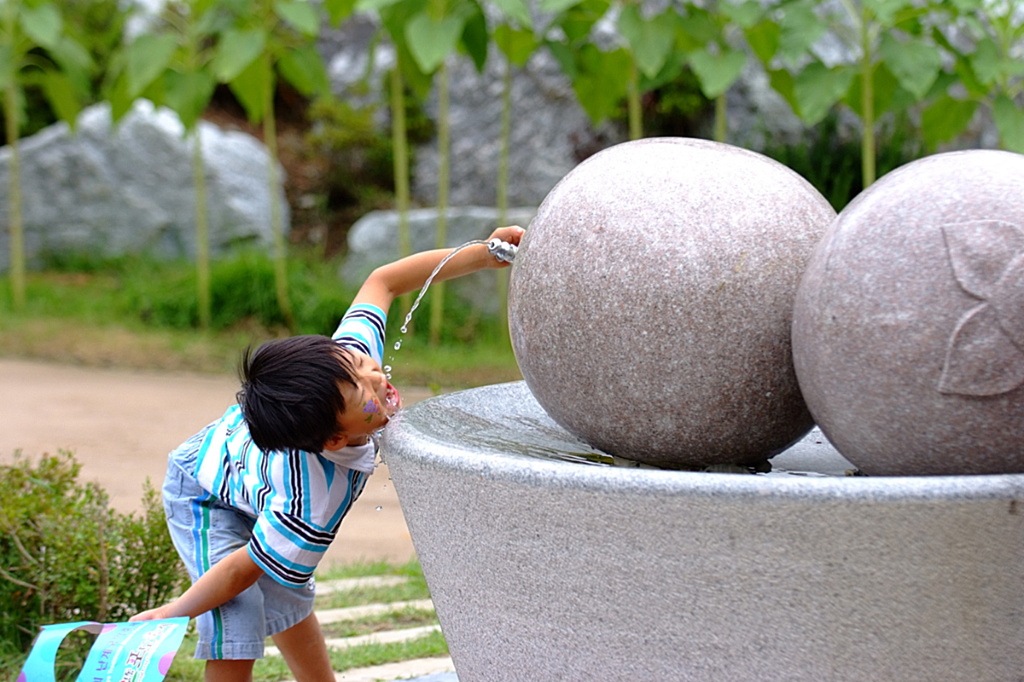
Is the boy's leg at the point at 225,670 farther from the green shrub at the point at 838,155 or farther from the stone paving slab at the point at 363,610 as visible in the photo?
the green shrub at the point at 838,155

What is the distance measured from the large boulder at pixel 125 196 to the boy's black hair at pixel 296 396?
9.43 meters

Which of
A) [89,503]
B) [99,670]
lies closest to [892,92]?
[89,503]

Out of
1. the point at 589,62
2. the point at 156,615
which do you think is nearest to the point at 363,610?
the point at 156,615

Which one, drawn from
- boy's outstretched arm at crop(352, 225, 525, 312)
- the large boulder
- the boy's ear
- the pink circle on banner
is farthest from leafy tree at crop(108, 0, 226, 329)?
the pink circle on banner

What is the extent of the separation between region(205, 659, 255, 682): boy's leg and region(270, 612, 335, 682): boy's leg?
0.58 feet

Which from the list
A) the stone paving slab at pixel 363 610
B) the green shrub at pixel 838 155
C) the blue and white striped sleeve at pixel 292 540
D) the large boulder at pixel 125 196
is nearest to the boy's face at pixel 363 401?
the blue and white striped sleeve at pixel 292 540

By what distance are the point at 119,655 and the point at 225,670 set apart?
1.16ft

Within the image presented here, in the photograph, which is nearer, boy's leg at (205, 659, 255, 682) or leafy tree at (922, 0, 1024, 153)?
boy's leg at (205, 659, 255, 682)

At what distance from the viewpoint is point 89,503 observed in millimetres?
3178

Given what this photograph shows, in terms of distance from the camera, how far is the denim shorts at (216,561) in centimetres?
240

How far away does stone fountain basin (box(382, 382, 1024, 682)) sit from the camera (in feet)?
5.57

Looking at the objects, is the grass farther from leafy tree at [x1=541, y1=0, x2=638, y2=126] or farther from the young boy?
the young boy

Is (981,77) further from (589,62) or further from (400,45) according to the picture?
(400,45)

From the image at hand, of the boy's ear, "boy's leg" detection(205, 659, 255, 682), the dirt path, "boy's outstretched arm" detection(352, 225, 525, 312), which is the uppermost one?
"boy's outstretched arm" detection(352, 225, 525, 312)
